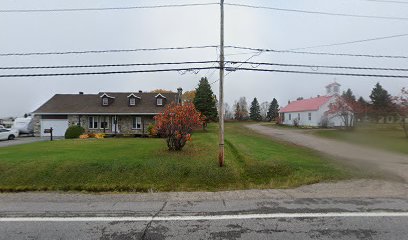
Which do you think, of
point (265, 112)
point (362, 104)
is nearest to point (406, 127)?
point (362, 104)

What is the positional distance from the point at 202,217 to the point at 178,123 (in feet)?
27.6

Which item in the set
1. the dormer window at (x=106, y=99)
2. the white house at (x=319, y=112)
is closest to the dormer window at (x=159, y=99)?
the dormer window at (x=106, y=99)

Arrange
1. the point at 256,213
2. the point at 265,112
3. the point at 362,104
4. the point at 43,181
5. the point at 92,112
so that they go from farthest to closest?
the point at 265,112, the point at 362,104, the point at 92,112, the point at 43,181, the point at 256,213

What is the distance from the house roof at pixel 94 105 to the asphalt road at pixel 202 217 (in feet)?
85.4

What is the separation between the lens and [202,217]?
6.58m

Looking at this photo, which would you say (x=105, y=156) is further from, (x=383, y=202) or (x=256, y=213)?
(x=383, y=202)

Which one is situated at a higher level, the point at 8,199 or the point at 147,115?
the point at 147,115

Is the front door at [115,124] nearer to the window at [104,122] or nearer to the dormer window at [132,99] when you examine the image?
the window at [104,122]

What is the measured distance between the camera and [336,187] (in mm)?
9859

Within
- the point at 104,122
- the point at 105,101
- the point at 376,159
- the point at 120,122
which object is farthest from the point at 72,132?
the point at 376,159

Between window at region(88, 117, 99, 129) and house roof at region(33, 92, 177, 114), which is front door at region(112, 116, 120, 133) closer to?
house roof at region(33, 92, 177, 114)

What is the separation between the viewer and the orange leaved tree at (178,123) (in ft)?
47.9

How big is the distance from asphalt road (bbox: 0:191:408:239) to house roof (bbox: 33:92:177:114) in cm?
2602

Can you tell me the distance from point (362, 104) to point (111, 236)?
37.7 metres
